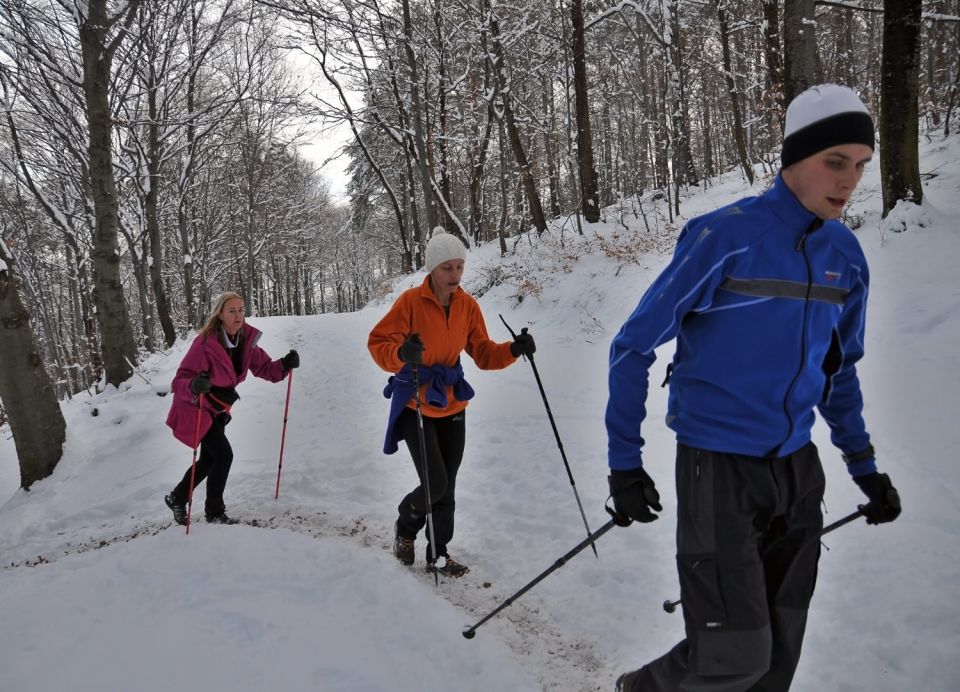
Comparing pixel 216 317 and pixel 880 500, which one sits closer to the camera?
pixel 880 500

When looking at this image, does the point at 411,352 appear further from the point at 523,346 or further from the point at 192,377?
the point at 192,377

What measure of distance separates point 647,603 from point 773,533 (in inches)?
68.5

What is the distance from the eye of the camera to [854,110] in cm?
183

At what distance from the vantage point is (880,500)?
226 cm

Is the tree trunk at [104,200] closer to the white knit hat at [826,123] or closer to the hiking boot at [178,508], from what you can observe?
the hiking boot at [178,508]

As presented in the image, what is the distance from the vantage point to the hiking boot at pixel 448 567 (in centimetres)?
396

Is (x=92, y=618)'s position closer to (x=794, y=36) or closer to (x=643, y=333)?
(x=643, y=333)

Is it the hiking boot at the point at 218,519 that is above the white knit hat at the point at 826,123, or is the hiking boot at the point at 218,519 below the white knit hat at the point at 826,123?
below

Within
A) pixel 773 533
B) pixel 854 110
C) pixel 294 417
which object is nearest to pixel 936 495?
pixel 773 533


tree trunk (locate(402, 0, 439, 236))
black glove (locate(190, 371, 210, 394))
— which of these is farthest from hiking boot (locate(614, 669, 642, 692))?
tree trunk (locate(402, 0, 439, 236))

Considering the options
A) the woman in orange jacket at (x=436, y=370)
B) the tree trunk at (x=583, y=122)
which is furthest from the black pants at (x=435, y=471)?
the tree trunk at (x=583, y=122)

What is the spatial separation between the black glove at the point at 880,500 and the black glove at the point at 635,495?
92 centimetres

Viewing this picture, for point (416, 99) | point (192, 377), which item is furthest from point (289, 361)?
point (416, 99)

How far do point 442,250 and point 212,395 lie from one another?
2474mm
